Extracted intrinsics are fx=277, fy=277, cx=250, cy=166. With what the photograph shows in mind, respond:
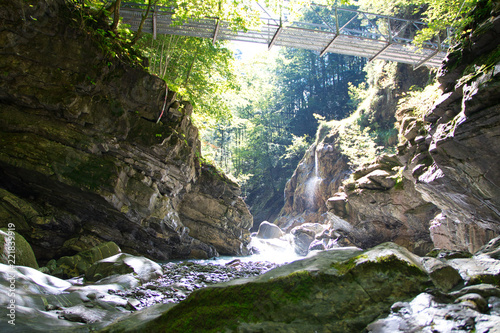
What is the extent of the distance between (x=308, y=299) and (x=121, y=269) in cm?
691

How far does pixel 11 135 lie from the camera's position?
10.6 metres

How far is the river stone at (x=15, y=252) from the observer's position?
632 cm

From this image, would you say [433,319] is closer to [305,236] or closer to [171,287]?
[171,287]

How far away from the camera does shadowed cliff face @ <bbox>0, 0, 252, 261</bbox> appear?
34.5 feet

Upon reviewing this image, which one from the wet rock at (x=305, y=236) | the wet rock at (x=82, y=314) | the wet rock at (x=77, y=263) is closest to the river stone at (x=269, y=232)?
the wet rock at (x=305, y=236)

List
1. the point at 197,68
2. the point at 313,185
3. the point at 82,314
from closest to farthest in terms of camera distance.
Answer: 1. the point at 82,314
2. the point at 197,68
3. the point at 313,185

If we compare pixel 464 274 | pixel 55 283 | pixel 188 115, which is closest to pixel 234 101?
pixel 188 115

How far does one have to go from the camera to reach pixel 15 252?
264 inches

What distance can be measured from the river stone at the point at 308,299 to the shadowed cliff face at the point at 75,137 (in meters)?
9.55

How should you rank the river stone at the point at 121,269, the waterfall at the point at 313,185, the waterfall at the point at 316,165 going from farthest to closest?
the waterfall at the point at 316,165 < the waterfall at the point at 313,185 < the river stone at the point at 121,269

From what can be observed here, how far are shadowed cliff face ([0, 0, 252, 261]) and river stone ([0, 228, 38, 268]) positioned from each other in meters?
3.70

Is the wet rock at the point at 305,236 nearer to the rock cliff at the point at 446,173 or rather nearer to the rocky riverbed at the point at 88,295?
the rock cliff at the point at 446,173

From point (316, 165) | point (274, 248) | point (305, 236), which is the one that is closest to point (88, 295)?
point (274, 248)

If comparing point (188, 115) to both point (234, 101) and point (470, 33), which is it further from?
point (470, 33)
